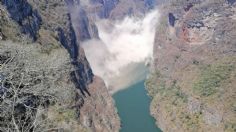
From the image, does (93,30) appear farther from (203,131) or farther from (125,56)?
(203,131)

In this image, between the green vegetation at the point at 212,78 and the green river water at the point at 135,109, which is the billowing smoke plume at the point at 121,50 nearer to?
the green river water at the point at 135,109

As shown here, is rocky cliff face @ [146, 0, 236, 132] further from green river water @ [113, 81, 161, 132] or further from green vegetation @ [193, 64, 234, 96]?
green river water @ [113, 81, 161, 132]

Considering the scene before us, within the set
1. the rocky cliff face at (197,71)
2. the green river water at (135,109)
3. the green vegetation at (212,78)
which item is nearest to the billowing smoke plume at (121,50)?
the green river water at (135,109)

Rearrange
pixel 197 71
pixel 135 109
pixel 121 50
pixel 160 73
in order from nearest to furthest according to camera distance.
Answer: pixel 197 71
pixel 135 109
pixel 160 73
pixel 121 50

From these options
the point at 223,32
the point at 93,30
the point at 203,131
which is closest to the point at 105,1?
the point at 93,30

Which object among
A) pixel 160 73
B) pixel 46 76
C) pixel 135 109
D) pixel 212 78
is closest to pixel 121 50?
pixel 160 73

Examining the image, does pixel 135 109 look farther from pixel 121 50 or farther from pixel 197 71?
pixel 121 50

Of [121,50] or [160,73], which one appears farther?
[121,50]
